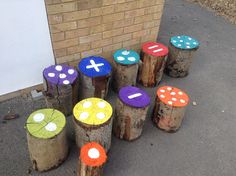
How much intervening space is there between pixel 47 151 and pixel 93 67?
117cm

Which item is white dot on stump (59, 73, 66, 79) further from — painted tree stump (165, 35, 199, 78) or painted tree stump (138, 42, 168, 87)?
painted tree stump (165, 35, 199, 78)

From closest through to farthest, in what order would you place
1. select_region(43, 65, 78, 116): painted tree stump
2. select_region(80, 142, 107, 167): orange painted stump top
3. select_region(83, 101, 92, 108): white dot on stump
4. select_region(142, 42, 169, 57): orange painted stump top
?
select_region(80, 142, 107, 167): orange painted stump top
select_region(83, 101, 92, 108): white dot on stump
select_region(43, 65, 78, 116): painted tree stump
select_region(142, 42, 169, 57): orange painted stump top

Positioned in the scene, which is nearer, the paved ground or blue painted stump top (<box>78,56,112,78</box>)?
the paved ground

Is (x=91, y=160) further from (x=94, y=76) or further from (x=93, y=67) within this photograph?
(x=93, y=67)

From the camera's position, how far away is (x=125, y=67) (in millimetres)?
3221

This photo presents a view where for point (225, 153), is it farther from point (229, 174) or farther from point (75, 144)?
point (75, 144)

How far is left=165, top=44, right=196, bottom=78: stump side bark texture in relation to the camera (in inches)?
145

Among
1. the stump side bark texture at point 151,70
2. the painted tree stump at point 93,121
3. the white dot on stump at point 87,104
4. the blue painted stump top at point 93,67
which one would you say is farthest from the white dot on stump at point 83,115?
the stump side bark texture at point 151,70

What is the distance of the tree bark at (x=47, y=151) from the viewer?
230cm

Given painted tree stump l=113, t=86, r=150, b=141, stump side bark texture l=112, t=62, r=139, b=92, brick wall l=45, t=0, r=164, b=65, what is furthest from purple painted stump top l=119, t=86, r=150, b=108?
brick wall l=45, t=0, r=164, b=65

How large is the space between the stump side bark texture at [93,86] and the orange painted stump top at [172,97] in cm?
69

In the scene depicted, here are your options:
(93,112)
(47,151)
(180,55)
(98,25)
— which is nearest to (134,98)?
(93,112)

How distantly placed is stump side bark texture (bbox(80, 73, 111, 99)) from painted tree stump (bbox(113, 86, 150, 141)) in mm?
350

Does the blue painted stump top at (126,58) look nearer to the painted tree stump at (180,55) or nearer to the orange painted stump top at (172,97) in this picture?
the orange painted stump top at (172,97)
